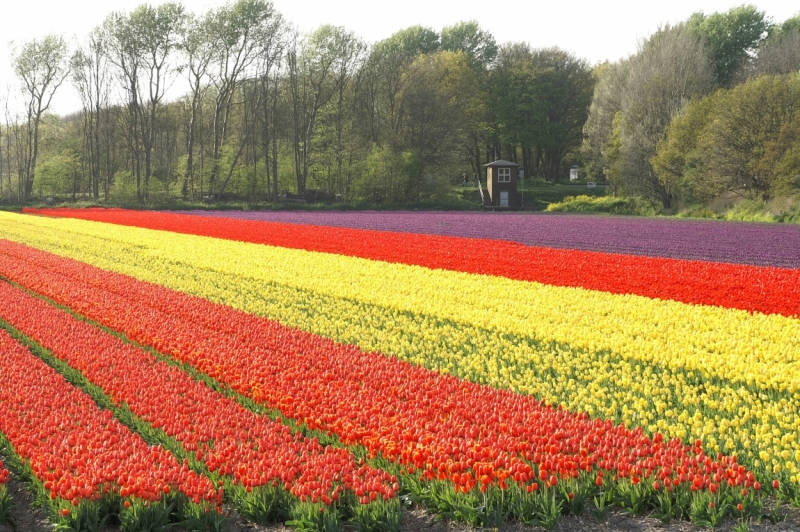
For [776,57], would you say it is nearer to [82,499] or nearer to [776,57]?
[776,57]

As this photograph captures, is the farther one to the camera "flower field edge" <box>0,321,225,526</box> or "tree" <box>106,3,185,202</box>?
"tree" <box>106,3,185,202</box>

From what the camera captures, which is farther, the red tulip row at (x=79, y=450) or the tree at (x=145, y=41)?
the tree at (x=145, y=41)

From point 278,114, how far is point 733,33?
48949 millimetres

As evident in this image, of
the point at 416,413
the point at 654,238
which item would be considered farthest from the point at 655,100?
the point at 416,413

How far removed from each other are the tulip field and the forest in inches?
1582

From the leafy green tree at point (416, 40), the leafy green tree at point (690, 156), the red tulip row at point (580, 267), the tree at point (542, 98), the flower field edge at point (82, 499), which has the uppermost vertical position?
the leafy green tree at point (416, 40)

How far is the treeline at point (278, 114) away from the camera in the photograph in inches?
2621

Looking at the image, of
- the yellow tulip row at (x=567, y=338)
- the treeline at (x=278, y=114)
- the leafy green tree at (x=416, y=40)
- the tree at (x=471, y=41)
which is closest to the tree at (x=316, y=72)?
the treeline at (x=278, y=114)

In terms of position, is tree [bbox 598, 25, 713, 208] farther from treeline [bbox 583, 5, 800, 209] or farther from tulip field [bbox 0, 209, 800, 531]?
tulip field [bbox 0, 209, 800, 531]

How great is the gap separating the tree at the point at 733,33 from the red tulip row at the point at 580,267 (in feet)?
197

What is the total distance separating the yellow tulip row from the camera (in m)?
7.63

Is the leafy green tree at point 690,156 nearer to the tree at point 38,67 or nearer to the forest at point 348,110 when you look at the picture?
the forest at point 348,110

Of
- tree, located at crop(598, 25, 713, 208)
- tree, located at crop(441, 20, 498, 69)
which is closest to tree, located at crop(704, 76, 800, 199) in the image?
tree, located at crop(598, 25, 713, 208)

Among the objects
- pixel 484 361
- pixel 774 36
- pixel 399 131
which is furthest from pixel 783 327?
pixel 774 36
